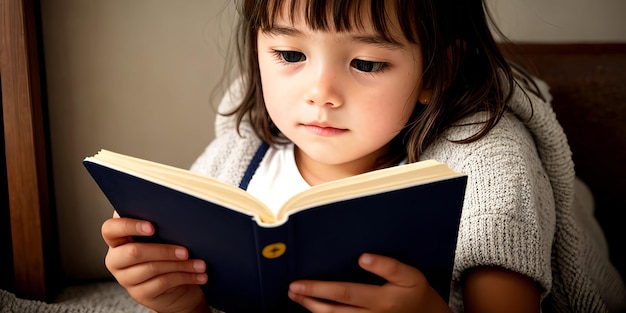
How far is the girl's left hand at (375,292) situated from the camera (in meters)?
0.61

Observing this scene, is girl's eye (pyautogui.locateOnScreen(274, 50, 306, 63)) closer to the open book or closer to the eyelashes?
the eyelashes

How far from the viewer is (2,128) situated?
1010 millimetres

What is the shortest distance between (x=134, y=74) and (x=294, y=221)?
70 cm

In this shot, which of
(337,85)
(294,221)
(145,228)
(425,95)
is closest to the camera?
(294,221)

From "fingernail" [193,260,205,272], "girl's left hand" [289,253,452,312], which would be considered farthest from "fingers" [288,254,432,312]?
"fingernail" [193,260,205,272]

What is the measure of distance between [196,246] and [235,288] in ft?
0.23

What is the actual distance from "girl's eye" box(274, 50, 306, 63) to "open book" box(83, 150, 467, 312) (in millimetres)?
280

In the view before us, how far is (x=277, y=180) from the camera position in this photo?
0.98m

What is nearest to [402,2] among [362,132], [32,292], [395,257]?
[362,132]

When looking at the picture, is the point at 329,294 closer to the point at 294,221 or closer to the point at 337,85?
the point at 294,221

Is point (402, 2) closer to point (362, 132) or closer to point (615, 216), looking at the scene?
point (362, 132)

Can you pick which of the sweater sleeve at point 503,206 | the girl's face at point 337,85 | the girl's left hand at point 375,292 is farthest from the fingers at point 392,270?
the girl's face at point 337,85

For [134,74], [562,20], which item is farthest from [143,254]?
[562,20]

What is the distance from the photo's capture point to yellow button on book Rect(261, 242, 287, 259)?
0.55 metres
